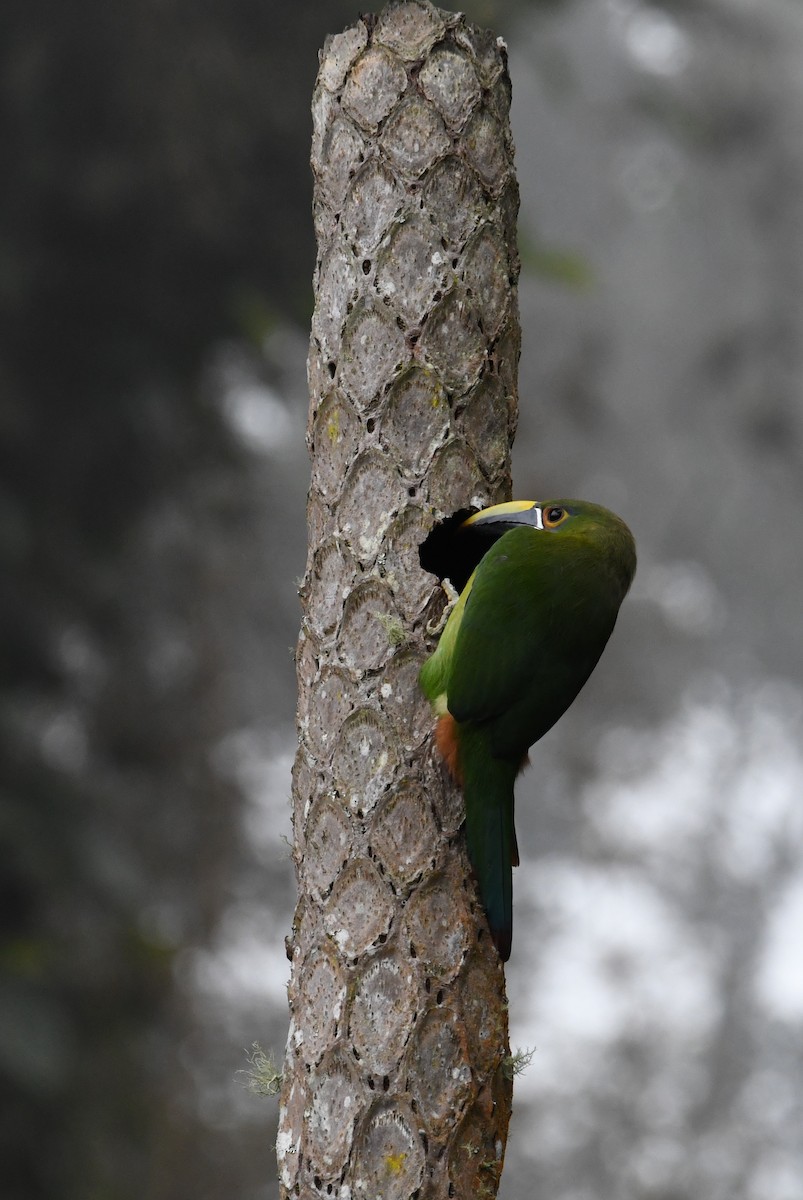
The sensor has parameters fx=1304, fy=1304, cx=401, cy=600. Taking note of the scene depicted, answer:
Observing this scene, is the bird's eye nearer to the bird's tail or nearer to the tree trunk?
the tree trunk

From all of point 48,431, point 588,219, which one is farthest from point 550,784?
point 48,431

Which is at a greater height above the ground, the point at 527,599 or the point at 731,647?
the point at 731,647

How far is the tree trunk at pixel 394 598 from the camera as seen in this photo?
1.20 meters

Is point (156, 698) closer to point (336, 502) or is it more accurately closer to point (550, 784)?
point (550, 784)

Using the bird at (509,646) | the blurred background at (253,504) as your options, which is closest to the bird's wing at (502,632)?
the bird at (509,646)

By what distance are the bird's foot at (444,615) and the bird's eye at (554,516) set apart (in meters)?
0.18

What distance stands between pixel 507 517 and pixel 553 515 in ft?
0.45

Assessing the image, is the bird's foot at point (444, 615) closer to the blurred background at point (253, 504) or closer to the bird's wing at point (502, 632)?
the bird's wing at point (502, 632)

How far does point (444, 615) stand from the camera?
1364 mm

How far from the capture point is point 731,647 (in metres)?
6.23

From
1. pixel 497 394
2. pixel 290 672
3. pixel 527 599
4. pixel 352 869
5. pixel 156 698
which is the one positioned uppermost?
pixel 290 672

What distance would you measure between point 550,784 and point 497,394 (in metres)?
4.83

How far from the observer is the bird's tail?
1.25 meters

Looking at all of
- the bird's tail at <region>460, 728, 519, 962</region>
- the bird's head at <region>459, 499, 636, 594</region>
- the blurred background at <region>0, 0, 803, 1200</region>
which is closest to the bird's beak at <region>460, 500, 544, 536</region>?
the bird's head at <region>459, 499, 636, 594</region>
